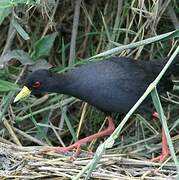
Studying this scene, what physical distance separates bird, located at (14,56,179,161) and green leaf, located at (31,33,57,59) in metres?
0.19

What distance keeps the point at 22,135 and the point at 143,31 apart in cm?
93

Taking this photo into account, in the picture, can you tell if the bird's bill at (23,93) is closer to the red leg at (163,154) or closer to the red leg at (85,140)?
the red leg at (85,140)

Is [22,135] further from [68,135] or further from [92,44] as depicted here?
[92,44]

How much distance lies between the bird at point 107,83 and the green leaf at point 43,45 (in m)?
0.19

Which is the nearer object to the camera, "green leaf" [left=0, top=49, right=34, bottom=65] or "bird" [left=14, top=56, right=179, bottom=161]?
"bird" [left=14, top=56, right=179, bottom=161]

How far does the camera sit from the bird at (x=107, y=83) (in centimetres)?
349

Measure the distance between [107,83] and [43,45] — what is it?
53cm

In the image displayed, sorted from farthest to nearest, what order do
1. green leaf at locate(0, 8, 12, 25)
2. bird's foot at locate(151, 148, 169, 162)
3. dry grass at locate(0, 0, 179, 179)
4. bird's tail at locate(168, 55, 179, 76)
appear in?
dry grass at locate(0, 0, 179, 179), bird's tail at locate(168, 55, 179, 76), green leaf at locate(0, 8, 12, 25), bird's foot at locate(151, 148, 169, 162)

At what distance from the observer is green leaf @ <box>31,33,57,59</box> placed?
381 cm

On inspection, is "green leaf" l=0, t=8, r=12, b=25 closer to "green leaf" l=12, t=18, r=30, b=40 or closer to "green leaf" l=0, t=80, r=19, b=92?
"green leaf" l=12, t=18, r=30, b=40

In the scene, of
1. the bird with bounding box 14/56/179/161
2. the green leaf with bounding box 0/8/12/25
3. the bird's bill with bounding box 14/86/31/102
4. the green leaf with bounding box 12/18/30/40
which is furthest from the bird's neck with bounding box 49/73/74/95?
the green leaf with bounding box 0/8/12/25

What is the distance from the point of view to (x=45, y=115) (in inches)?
155

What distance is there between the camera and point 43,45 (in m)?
3.82

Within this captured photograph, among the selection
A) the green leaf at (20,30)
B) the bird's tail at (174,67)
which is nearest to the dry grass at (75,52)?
the green leaf at (20,30)
